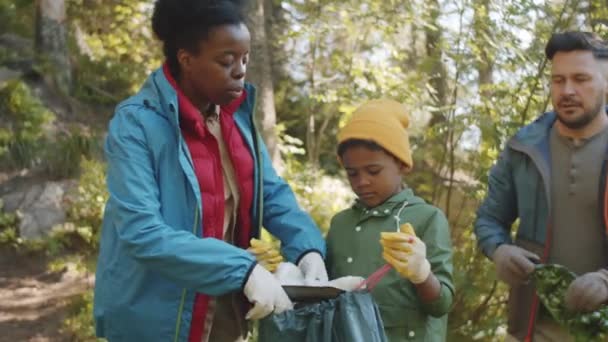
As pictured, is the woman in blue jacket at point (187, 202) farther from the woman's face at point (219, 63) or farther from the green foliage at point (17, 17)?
the green foliage at point (17, 17)

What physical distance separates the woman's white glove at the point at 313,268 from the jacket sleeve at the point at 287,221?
42mm

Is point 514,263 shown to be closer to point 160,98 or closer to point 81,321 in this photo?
point 160,98

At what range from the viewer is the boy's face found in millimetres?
2418

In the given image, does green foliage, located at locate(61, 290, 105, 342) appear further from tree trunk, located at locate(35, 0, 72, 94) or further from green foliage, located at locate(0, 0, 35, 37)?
green foliage, located at locate(0, 0, 35, 37)

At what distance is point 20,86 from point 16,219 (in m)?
2.00

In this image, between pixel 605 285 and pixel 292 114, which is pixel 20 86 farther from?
pixel 605 285

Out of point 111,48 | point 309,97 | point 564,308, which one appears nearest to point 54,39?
point 111,48

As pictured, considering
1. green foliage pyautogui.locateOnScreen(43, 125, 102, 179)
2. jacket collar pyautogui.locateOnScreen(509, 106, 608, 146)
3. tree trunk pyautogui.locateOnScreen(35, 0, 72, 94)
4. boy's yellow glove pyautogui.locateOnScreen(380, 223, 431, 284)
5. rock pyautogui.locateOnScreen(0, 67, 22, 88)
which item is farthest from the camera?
tree trunk pyautogui.locateOnScreen(35, 0, 72, 94)

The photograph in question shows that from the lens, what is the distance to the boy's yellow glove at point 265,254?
7.10ft

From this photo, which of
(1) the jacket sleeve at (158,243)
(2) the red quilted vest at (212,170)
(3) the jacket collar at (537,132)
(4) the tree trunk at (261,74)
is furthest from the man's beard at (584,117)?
(4) the tree trunk at (261,74)

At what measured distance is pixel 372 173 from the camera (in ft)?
7.98

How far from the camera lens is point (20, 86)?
8172 mm

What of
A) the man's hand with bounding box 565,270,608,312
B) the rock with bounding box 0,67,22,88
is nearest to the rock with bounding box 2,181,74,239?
the rock with bounding box 0,67,22,88

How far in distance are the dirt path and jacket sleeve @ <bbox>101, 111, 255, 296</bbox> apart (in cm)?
371
